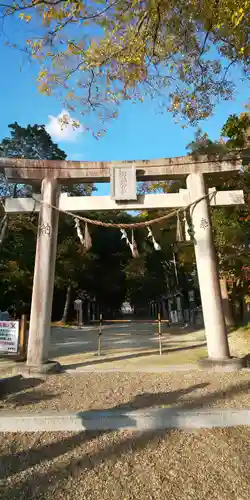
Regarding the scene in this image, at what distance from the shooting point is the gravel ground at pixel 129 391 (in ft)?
14.7

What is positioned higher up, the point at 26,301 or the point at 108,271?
the point at 108,271

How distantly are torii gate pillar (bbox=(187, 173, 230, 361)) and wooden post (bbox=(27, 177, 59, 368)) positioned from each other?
3.14 m

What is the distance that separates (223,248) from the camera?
41.1ft

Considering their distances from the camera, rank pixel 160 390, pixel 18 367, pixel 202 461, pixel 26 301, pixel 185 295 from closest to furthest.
A: pixel 202 461, pixel 160 390, pixel 18 367, pixel 26 301, pixel 185 295

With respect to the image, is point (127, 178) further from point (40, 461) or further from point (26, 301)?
point (26, 301)

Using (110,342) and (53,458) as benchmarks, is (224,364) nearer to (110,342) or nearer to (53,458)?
(53,458)

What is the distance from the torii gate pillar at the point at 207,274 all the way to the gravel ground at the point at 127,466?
301cm

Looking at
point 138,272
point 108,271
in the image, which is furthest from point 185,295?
point 108,271

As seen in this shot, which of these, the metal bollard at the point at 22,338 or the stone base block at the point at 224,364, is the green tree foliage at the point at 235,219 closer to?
the stone base block at the point at 224,364

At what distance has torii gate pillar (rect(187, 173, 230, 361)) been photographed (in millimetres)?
6676

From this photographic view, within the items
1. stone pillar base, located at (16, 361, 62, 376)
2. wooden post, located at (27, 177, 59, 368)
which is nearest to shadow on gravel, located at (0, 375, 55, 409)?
stone pillar base, located at (16, 361, 62, 376)

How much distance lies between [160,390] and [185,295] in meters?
25.2

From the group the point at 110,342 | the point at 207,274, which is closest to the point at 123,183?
the point at 207,274

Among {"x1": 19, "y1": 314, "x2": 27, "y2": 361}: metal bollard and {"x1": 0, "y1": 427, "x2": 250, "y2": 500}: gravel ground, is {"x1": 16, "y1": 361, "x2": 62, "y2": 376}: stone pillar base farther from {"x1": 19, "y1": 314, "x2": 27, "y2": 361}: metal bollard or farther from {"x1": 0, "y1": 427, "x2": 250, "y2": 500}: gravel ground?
{"x1": 0, "y1": 427, "x2": 250, "y2": 500}: gravel ground
